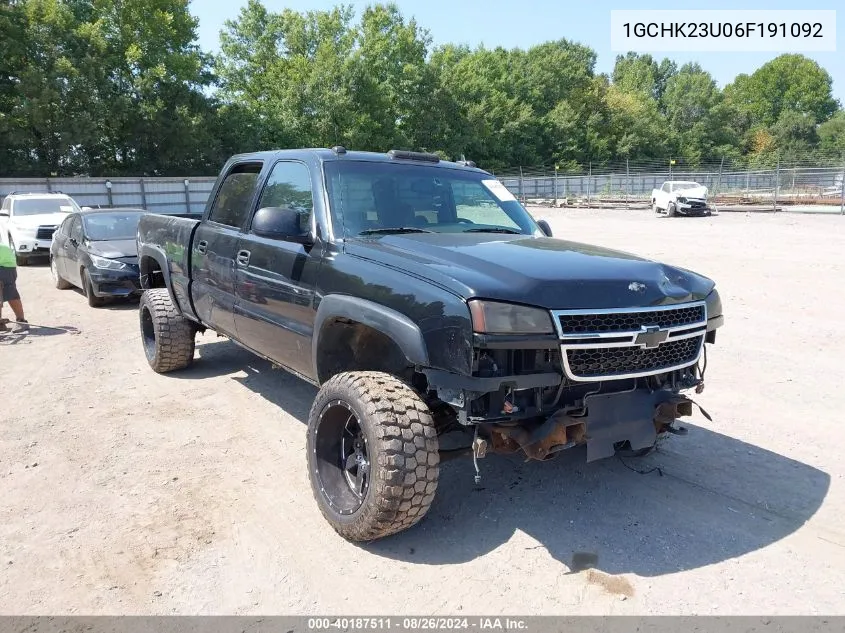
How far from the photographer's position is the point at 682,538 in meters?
3.33

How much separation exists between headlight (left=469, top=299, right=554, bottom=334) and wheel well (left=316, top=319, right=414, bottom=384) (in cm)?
89

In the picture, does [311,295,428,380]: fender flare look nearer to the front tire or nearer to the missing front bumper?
the front tire

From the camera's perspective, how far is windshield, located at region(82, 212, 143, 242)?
10.7 meters

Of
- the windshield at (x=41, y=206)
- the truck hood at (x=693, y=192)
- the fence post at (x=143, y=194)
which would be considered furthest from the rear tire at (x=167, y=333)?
the truck hood at (x=693, y=192)

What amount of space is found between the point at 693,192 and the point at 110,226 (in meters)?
27.2

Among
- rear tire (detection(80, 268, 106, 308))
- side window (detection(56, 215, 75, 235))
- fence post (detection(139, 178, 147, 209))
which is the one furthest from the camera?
fence post (detection(139, 178, 147, 209))

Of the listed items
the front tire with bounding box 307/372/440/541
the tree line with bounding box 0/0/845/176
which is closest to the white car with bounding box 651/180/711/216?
the tree line with bounding box 0/0/845/176

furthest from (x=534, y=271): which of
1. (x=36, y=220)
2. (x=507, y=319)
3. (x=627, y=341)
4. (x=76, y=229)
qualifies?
(x=36, y=220)

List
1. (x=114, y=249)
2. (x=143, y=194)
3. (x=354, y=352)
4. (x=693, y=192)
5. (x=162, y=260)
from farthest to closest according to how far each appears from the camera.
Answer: (x=693, y=192) → (x=143, y=194) → (x=114, y=249) → (x=162, y=260) → (x=354, y=352)

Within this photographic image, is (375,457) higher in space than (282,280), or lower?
lower

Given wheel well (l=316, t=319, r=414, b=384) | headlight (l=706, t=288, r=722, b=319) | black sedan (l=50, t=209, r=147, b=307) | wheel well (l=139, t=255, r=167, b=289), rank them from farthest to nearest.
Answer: black sedan (l=50, t=209, r=147, b=307) → wheel well (l=139, t=255, r=167, b=289) → wheel well (l=316, t=319, r=414, b=384) → headlight (l=706, t=288, r=722, b=319)

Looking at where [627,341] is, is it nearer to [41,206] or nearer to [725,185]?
[41,206]

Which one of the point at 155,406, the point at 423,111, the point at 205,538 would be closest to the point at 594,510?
the point at 205,538

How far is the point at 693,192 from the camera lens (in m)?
30.6
